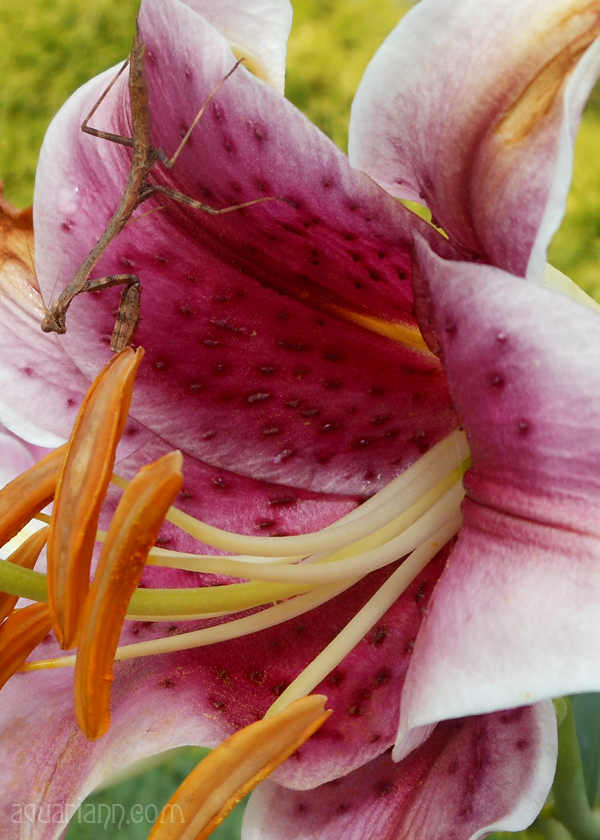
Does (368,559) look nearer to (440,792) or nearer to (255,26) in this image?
(440,792)

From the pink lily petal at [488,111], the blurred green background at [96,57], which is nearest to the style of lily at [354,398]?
the pink lily petal at [488,111]

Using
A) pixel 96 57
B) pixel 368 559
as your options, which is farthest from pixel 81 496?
pixel 96 57

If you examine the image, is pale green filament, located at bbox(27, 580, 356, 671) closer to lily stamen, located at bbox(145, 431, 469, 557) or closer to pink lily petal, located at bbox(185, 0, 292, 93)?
lily stamen, located at bbox(145, 431, 469, 557)

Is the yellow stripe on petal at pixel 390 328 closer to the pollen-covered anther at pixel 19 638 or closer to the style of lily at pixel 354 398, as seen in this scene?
the style of lily at pixel 354 398

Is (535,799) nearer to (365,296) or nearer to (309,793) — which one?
(309,793)

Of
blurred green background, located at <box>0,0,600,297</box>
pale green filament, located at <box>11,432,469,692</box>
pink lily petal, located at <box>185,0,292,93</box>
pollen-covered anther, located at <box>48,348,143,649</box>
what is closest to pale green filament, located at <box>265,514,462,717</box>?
pale green filament, located at <box>11,432,469,692</box>

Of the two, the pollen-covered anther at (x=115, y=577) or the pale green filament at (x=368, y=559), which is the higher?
the pollen-covered anther at (x=115, y=577)

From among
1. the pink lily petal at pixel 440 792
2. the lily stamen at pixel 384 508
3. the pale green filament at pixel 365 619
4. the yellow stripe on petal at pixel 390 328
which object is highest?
the yellow stripe on petal at pixel 390 328

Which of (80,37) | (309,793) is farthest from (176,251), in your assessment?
(80,37)
